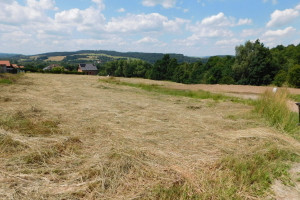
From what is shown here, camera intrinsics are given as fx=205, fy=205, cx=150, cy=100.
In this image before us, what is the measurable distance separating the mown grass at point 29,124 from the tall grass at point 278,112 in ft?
19.9

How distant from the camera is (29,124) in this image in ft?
16.8

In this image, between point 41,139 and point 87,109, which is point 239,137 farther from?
point 87,109

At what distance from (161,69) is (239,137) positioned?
60974mm

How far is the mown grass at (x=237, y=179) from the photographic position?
2773 mm

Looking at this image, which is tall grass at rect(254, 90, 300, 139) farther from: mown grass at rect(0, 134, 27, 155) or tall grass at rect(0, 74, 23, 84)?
tall grass at rect(0, 74, 23, 84)

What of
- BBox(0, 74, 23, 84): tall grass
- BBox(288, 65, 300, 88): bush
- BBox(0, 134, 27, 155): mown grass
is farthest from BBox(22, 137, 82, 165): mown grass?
BBox(288, 65, 300, 88): bush

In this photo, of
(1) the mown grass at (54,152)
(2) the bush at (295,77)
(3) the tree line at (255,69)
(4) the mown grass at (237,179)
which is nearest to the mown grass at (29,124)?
(1) the mown grass at (54,152)

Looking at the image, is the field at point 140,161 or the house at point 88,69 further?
the house at point 88,69

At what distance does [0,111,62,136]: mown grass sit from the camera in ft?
15.5

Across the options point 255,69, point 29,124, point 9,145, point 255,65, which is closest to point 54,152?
point 9,145

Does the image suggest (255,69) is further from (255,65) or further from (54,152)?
(54,152)

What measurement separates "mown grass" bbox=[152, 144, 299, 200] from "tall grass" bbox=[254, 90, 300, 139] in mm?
1950

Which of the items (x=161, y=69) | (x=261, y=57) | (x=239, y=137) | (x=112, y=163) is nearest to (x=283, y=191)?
(x=239, y=137)

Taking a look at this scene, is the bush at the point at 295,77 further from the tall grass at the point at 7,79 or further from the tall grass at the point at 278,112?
the tall grass at the point at 7,79
